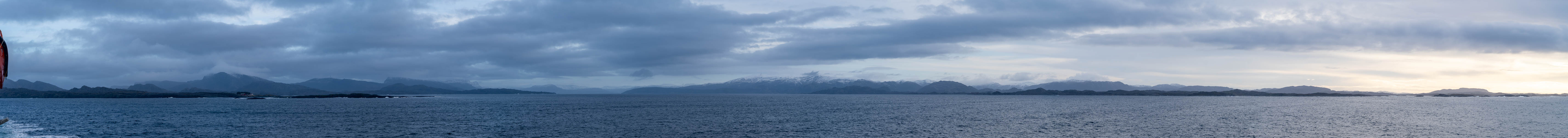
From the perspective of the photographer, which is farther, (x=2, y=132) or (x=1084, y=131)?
(x=1084, y=131)

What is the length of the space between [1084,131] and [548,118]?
177ft

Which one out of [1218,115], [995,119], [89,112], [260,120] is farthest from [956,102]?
[89,112]

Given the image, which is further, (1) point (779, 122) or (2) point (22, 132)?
(1) point (779, 122)

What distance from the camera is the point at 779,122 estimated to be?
280 feet

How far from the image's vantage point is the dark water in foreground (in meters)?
67.4

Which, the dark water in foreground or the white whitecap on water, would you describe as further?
the dark water in foreground

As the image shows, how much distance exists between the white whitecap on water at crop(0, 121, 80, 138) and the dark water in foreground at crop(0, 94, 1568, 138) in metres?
0.38

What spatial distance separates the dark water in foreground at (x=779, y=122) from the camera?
221ft

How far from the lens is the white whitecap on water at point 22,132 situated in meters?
61.4

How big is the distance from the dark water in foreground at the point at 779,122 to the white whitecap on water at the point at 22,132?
0.38 metres

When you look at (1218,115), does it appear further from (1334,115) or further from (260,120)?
(260,120)

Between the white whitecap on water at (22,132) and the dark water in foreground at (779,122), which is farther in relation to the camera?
the dark water in foreground at (779,122)

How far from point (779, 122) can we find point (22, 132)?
198 feet

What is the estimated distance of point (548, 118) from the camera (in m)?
93.0
